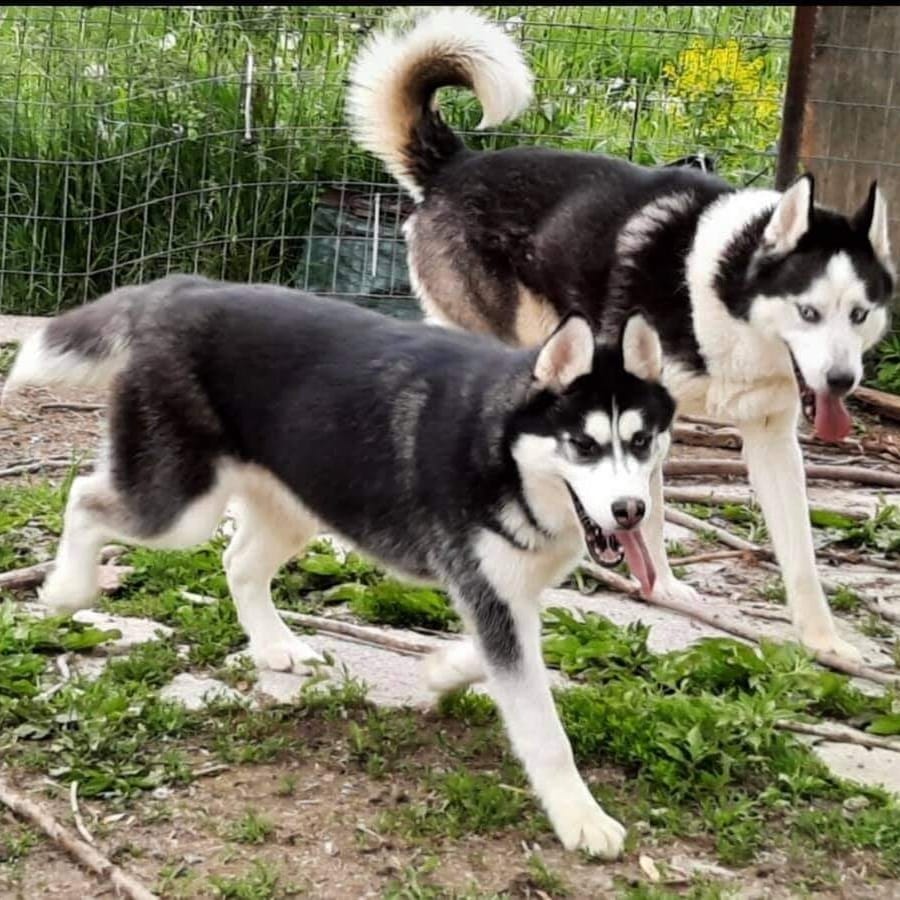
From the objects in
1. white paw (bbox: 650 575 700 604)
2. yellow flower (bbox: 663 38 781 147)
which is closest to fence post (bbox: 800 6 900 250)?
yellow flower (bbox: 663 38 781 147)

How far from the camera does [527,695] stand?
124 inches

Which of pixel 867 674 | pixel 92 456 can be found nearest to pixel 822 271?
pixel 867 674

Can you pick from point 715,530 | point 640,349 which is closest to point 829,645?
point 715,530

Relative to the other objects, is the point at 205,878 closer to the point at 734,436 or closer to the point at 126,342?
the point at 126,342

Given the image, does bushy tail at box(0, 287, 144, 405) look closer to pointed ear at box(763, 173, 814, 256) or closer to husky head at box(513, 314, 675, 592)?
husky head at box(513, 314, 675, 592)

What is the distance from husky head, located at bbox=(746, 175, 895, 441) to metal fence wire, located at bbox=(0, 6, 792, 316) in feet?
11.9

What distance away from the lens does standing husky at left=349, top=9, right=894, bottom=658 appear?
4.31m

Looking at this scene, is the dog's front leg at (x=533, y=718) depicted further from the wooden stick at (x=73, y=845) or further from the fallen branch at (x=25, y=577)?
the fallen branch at (x=25, y=577)

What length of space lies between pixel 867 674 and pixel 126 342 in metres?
2.27

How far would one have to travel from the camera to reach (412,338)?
368 cm

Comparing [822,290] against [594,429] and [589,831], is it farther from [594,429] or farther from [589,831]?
[589,831]

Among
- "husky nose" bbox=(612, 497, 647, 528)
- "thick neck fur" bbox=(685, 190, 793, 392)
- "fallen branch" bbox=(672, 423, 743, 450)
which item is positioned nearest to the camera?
"husky nose" bbox=(612, 497, 647, 528)

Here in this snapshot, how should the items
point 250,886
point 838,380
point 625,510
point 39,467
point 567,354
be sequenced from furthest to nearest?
point 39,467, point 838,380, point 567,354, point 625,510, point 250,886

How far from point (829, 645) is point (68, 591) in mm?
2185
